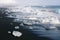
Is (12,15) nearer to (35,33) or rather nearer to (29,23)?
(29,23)

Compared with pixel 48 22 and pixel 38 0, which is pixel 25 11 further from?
pixel 48 22

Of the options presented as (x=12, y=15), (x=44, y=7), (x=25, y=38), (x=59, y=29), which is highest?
(x=44, y=7)

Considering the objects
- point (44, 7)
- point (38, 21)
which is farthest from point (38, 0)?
point (38, 21)

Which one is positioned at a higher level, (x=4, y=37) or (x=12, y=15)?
(x=12, y=15)

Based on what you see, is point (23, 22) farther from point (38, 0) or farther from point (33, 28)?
point (38, 0)

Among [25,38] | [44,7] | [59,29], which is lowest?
[25,38]

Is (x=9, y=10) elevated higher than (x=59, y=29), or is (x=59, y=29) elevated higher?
(x=9, y=10)

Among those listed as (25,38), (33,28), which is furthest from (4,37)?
(33,28)
